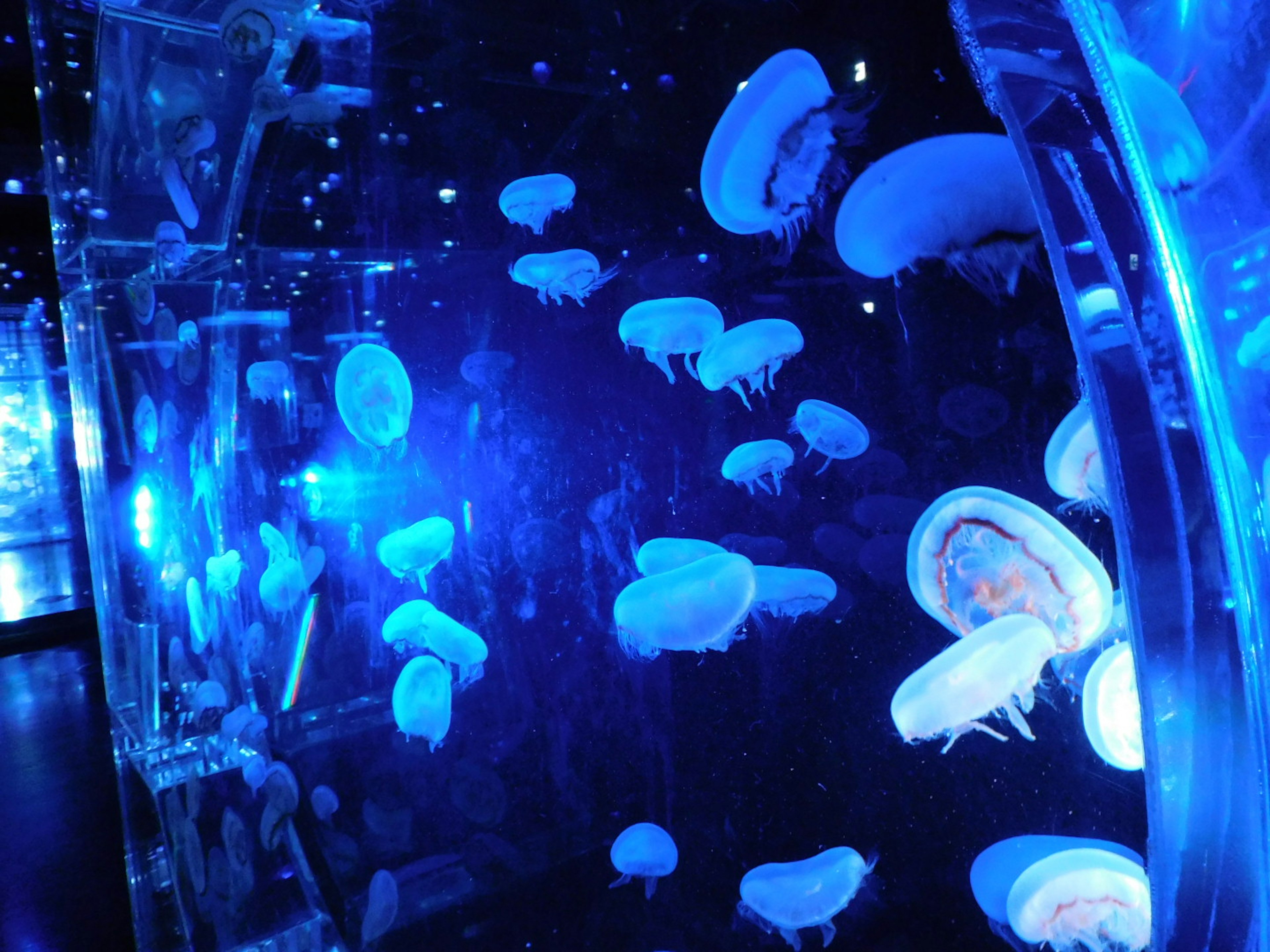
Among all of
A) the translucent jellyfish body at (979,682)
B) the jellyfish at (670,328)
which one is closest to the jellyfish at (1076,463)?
the translucent jellyfish body at (979,682)

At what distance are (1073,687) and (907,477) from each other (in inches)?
9.2

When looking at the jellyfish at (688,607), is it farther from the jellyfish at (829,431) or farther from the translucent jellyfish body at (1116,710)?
the translucent jellyfish body at (1116,710)

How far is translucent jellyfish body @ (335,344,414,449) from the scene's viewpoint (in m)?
1.26

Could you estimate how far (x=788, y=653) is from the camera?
Answer: 0.89m

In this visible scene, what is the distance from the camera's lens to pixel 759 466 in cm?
87

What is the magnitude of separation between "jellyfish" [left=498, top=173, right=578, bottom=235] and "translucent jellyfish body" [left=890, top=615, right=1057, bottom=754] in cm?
69

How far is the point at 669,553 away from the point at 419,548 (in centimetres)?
47

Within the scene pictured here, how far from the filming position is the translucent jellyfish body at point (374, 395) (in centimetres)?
126

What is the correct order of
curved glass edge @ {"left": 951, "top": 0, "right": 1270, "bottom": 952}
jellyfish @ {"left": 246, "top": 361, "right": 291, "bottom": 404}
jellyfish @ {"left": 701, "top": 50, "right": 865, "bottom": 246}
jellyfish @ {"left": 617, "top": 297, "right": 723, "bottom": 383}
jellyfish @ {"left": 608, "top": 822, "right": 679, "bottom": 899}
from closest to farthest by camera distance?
1. curved glass edge @ {"left": 951, "top": 0, "right": 1270, "bottom": 952}
2. jellyfish @ {"left": 701, "top": 50, "right": 865, "bottom": 246}
3. jellyfish @ {"left": 617, "top": 297, "right": 723, "bottom": 383}
4. jellyfish @ {"left": 608, "top": 822, "right": 679, "bottom": 899}
5. jellyfish @ {"left": 246, "top": 361, "right": 291, "bottom": 404}

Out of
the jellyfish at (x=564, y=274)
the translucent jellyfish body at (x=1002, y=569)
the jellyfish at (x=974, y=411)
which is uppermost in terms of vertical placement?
the jellyfish at (x=564, y=274)

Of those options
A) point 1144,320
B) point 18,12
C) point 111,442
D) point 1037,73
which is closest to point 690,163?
point 1037,73

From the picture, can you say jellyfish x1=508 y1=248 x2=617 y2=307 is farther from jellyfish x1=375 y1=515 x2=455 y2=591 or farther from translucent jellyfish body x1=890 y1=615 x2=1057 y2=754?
translucent jellyfish body x1=890 y1=615 x2=1057 y2=754

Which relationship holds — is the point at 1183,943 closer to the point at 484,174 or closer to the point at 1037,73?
the point at 1037,73

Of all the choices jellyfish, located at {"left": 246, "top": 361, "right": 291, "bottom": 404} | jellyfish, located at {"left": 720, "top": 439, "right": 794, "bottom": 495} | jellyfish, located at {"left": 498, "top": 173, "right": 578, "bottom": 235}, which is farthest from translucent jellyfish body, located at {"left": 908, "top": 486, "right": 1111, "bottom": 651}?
jellyfish, located at {"left": 246, "top": 361, "right": 291, "bottom": 404}
